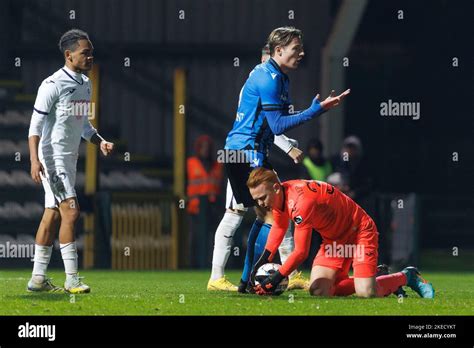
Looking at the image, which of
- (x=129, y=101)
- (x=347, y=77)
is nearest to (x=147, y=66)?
(x=129, y=101)

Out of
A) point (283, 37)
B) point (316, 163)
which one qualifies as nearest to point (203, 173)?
point (316, 163)

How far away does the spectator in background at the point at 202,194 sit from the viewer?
20.7 meters

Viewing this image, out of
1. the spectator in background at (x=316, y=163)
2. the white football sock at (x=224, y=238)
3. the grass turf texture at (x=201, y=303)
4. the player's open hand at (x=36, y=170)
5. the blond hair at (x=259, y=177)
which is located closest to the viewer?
the grass turf texture at (x=201, y=303)

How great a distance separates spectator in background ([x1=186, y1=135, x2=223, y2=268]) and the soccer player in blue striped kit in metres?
7.16

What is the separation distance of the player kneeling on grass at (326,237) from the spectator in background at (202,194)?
780 cm

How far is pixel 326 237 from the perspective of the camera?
491 inches

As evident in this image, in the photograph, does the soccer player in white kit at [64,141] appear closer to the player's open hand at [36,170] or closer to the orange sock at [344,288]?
the player's open hand at [36,170]

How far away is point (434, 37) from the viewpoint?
85.1 feet

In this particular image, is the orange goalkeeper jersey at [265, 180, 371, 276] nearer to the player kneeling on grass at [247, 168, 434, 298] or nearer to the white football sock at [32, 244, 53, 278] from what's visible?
the player kneeling on grass at [247, 168, 434, 298]

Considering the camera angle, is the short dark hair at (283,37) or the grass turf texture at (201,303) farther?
the short dark hair at (283,37)

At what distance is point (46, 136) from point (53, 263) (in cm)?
772

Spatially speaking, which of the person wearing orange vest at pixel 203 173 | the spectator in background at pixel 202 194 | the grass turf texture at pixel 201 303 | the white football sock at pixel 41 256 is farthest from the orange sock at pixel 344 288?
the person wearing orange vest at pixel 203 173

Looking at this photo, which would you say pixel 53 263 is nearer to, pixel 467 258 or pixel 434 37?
pixel 467 258

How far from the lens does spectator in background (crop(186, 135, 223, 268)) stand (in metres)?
20.7
